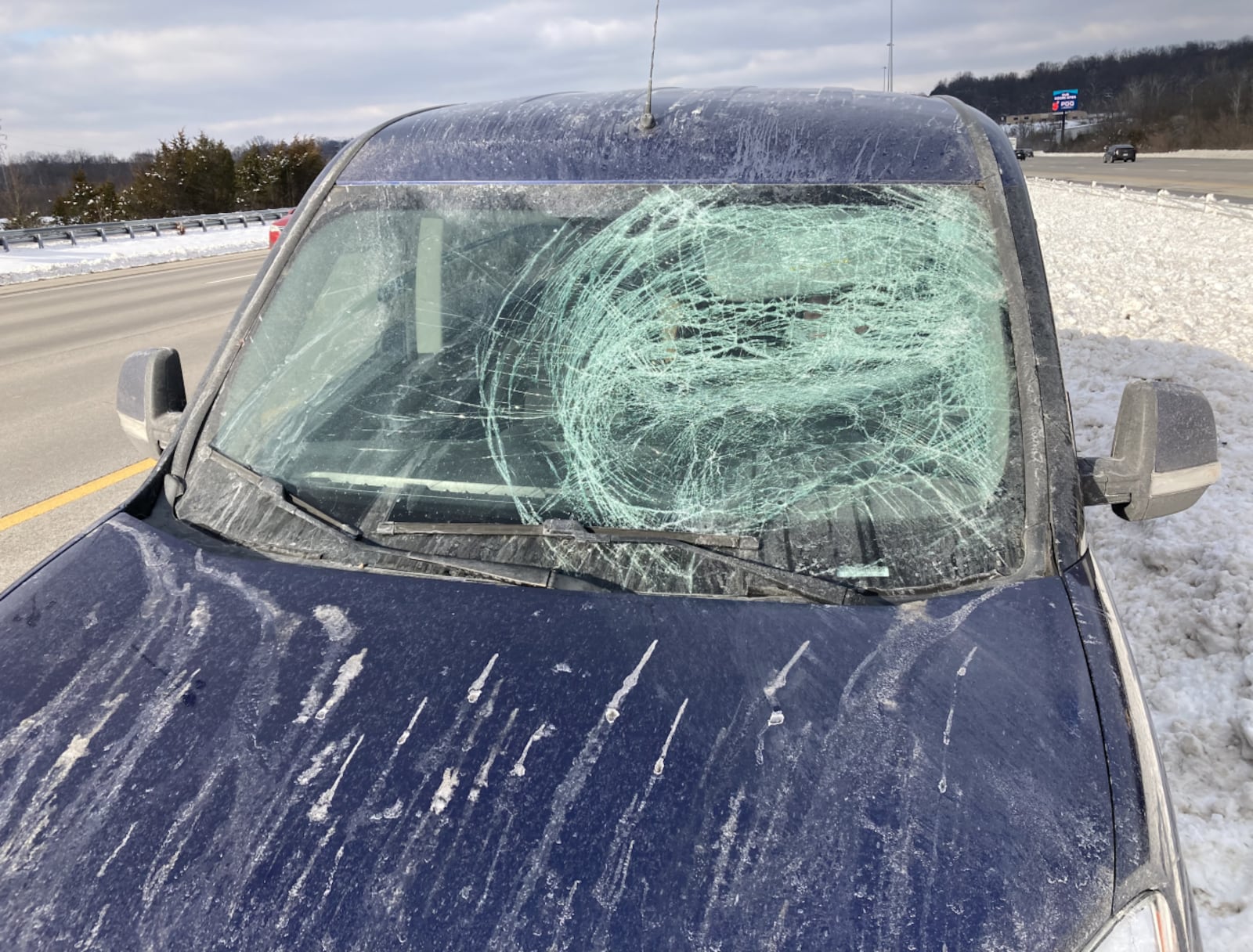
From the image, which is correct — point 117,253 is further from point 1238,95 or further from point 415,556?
point 1238,95

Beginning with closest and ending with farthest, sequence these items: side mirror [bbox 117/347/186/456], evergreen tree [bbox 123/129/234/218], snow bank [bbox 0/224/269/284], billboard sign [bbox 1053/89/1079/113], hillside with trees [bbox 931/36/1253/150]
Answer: side mirror [bbox 117/347/186/456]
snow bank [bbox 0/224/269/284]
evergreen tree [bbox 123/129/234/218]
hillside with trees [bbox 931/36/1253/150]
billboard sign [bbox 1053/89/1079/113]

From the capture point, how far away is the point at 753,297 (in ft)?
6.52

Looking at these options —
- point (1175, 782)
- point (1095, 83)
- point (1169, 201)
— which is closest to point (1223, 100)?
point (1095, 83)

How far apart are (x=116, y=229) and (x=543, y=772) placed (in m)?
32.8

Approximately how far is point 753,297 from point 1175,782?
76.3 inches

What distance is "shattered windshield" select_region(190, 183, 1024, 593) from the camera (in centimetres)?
172

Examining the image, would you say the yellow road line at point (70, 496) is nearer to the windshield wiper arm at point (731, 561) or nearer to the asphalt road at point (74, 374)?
the asphalt road at point (74, 374)

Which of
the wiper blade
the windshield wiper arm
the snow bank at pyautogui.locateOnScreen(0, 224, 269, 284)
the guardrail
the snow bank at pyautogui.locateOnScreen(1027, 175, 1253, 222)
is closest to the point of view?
the windshield wiper arm

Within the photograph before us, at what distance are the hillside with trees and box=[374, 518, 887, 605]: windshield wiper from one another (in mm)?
48711

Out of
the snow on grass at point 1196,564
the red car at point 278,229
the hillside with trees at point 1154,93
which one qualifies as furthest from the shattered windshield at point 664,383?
the hillside with trees at point 1154,93

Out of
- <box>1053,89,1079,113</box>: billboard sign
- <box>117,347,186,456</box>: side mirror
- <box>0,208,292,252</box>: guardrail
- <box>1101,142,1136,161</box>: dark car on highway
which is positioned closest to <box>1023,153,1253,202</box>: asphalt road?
<box>1101,142,1136,161</box>: dark car on highway

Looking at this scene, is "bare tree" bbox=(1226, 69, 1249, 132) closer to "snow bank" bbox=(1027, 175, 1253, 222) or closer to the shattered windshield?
"snow bank" bbox=(1027, 175, 1253, 222)

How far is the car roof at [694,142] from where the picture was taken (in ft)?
6.46

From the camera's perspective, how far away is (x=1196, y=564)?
3830 millimetres
